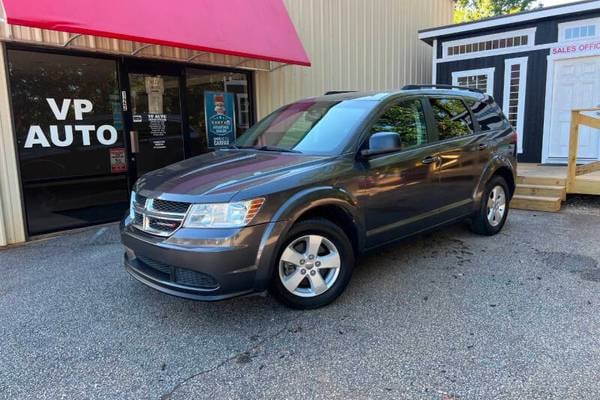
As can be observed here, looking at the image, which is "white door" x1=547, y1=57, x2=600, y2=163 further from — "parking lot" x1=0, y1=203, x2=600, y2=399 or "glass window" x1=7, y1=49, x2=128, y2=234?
"glass window" x1=7, y1=49, x2=128, y2=234

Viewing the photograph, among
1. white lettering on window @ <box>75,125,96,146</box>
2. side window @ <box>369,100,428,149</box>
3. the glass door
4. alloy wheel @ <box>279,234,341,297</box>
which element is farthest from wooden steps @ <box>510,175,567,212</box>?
white lettering on window @ <box>75,125,96,146</box>

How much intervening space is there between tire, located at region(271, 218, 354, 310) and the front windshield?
738 mm

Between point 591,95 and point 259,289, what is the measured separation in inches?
345

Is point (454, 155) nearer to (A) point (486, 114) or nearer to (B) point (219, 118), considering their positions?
(A) point (486, 114)

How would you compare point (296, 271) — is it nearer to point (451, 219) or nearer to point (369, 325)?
point (369, 325)

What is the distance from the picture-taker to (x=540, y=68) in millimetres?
9336

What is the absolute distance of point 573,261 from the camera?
183 inches

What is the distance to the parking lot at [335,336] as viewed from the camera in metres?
2.60

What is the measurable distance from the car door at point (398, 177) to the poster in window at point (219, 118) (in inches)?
168

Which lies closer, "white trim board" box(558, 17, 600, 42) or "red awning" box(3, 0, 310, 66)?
"red awning" box(3, 0, 310, 66)

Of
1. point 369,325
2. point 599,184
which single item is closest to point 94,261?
point 369,325

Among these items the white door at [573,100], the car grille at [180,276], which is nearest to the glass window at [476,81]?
the white door at [573,100]

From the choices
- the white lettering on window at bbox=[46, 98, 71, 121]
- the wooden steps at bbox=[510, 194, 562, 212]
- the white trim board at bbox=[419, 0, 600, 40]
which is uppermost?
the white trim board at bbox=[419, 0, 600, 40]

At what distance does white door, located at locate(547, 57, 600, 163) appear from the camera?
8.84m
